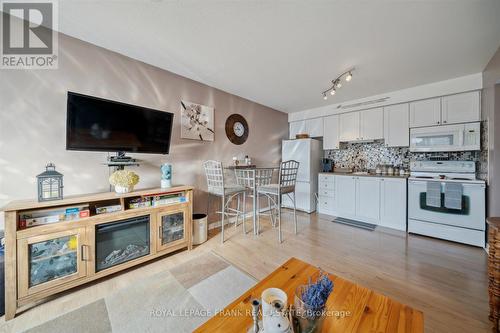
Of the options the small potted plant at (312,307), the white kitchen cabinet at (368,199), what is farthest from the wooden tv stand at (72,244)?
the white kitchen cabinet at (368,199)

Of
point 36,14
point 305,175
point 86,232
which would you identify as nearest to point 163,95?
point 36,14

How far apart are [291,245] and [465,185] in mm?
2426

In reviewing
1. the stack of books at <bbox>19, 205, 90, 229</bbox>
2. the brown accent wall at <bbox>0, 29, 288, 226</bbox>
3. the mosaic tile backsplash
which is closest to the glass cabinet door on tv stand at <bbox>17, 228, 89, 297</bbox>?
the stack of books at <bbox>19, 205, 90, 229</bbox>

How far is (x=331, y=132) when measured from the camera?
3.78 m

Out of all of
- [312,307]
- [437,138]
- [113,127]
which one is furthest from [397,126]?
[113,127]

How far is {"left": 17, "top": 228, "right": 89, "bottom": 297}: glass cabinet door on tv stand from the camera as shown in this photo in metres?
1.32

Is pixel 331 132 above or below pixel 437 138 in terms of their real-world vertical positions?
above

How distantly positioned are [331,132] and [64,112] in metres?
4.10

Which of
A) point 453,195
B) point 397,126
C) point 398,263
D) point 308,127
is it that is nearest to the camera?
point 398,263

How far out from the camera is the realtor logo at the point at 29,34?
149 cm

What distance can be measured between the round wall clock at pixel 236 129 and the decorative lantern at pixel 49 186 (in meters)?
2.17

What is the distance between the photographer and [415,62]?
7.15 feet

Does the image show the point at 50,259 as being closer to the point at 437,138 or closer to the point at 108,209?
the point at 108,209

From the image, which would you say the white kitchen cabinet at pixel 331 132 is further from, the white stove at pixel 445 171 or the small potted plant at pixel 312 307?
the small potted plant at pixel 312 307
